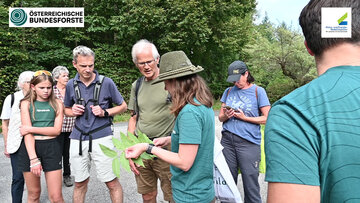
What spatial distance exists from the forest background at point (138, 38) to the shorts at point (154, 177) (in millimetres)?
12801

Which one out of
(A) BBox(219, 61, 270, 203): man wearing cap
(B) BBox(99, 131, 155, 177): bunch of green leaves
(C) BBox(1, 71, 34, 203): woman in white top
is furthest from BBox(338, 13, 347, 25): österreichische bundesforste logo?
(C) BBox(1, 71, 34, 203): woman in white top

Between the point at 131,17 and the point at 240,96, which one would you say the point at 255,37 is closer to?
the point at 131,17

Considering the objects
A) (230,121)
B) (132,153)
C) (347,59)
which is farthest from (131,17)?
(347,59)

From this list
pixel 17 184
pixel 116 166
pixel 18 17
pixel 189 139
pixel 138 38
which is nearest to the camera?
pixel 189 139

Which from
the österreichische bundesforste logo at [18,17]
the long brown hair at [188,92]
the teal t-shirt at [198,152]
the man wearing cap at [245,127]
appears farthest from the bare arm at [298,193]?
the österreichische bundesforste logo at [18,17]

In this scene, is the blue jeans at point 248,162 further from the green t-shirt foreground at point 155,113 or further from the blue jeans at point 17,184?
the blue jeans at point 17,184

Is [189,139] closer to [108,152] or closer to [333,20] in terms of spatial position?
[108,152]

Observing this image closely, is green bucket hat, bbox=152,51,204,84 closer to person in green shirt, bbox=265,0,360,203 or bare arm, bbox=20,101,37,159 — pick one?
person in green shirt, bbox=265,0,360,203

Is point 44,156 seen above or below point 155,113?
below

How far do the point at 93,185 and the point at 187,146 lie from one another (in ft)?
A: 11.5

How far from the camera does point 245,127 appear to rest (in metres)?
3.21

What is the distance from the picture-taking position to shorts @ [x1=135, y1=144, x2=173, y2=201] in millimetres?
2982

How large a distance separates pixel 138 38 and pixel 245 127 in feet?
49.4

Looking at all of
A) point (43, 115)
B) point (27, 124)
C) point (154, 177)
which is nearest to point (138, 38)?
point (43, 115)
